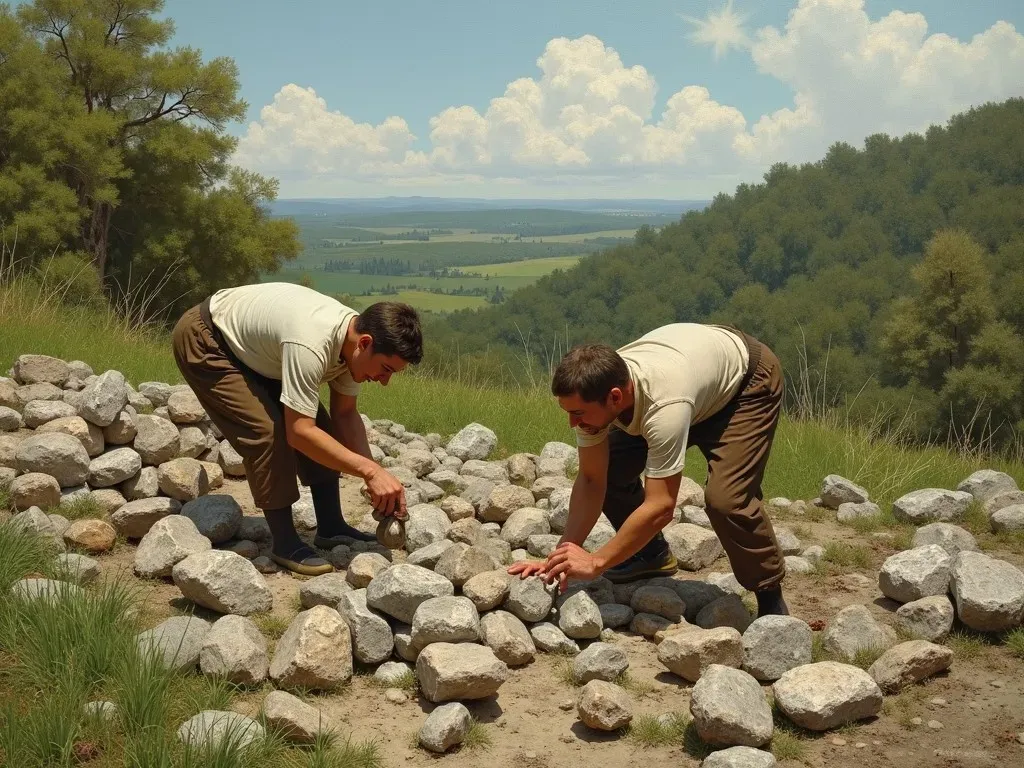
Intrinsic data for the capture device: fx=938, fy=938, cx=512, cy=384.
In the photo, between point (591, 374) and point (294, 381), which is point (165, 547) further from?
point (591, 374)

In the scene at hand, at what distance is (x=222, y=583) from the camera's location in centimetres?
389

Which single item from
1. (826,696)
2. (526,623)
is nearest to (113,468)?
(526,623)

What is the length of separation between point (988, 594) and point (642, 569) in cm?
151

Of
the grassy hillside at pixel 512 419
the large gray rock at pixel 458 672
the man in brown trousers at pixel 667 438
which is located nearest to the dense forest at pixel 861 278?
the grassy hillside at pixel 512 419

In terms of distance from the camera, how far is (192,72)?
2317cm

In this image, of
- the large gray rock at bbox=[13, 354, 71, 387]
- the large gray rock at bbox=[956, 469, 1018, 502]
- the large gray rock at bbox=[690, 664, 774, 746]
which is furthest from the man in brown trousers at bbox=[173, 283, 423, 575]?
the large gray rock at bbox=[956, 469, 1018, 502]

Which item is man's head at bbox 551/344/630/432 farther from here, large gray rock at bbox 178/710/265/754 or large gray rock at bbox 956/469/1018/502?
large gray rock at bbox 956/469/1018/502

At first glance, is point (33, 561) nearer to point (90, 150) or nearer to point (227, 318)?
point (227, 318)

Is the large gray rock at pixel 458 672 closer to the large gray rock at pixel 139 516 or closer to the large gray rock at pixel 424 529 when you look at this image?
the large gray rock at pixel 424 529

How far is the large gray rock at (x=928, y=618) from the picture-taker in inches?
157

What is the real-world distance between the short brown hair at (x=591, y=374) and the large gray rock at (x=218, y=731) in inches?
61.8

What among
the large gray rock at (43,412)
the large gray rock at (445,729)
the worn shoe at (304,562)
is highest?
the large gray rock at (43,412)

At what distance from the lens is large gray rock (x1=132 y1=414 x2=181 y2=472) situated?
537cm

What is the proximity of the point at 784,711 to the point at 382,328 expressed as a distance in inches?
85.1
